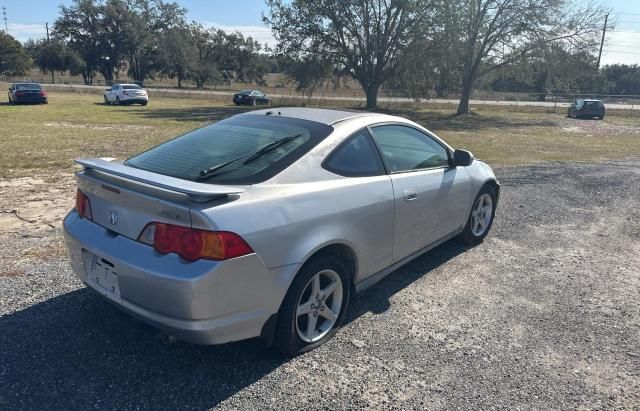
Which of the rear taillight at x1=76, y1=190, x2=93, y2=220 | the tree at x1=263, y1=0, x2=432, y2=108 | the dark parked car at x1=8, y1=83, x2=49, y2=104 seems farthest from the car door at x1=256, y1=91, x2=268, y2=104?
the rear taillight at x1=76, y1=190, x2=93, y2=220

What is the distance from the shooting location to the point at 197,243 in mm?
2539

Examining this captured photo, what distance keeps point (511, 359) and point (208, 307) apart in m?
2.05

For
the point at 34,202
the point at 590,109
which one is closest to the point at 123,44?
the point at 590,109

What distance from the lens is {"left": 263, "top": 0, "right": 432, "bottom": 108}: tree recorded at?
32281 mm

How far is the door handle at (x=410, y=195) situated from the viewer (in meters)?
3.78

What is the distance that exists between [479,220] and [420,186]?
1708 millimetres

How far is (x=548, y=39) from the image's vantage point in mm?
31344

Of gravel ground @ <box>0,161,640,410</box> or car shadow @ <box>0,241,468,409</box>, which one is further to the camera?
gravel ground @ <box>0,161,640,410</box>

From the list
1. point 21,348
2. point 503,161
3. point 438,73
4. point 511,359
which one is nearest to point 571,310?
point 511,359

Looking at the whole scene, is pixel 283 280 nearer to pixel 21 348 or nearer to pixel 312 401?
pixel 312 401

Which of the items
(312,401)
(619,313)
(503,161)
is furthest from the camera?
(503,161)

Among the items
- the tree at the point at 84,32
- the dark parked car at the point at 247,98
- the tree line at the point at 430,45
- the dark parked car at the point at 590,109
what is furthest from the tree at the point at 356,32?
the tree at the point at 84,32

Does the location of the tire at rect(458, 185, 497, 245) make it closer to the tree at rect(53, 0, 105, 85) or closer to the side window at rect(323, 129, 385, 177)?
the side window at rect(323, 129, 385, 177)

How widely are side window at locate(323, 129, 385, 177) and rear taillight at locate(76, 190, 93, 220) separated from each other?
1.59 meters
